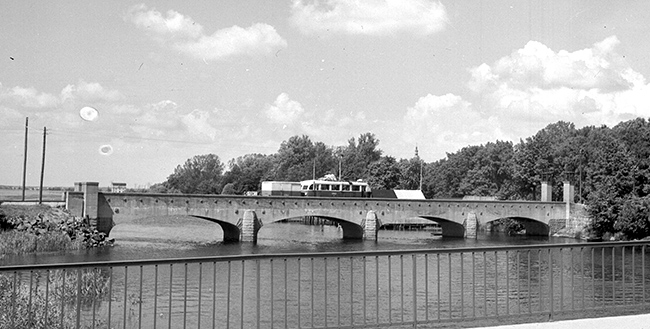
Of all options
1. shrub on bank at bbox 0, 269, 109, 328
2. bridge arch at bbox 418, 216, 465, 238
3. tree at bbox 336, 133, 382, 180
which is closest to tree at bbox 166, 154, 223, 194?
tree at bbox 336, 133, 382, 180

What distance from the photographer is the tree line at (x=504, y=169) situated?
64.8 meters

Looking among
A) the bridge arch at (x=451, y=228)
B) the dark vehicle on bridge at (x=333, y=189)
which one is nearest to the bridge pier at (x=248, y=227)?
the dark vehicle on bridge at (x=333, y=189)

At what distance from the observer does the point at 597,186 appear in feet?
223

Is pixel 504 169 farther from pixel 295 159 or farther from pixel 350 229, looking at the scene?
pixel 295 159

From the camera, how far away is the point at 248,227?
2258 inches

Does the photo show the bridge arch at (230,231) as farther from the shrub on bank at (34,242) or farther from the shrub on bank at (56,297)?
the shrub on bank at (56,297)

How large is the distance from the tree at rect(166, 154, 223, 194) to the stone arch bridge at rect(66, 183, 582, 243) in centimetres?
8277

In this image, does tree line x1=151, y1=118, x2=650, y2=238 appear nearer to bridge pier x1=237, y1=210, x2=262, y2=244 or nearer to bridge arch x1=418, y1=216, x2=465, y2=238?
bridge arch x1=418, y1=216, x2=465, y2=238

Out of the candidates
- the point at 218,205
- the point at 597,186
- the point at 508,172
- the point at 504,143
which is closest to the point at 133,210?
the point at 218,205

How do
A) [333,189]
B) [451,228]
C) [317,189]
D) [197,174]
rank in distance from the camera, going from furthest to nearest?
[197,174]
[333,189]
[317,189]
[451,228]

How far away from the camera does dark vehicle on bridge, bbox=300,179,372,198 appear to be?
7556cm

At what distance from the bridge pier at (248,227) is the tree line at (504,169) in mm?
30610

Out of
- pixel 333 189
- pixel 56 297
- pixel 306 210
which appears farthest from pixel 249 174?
pixel 56 297

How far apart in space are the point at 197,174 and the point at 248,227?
96.9 metres
